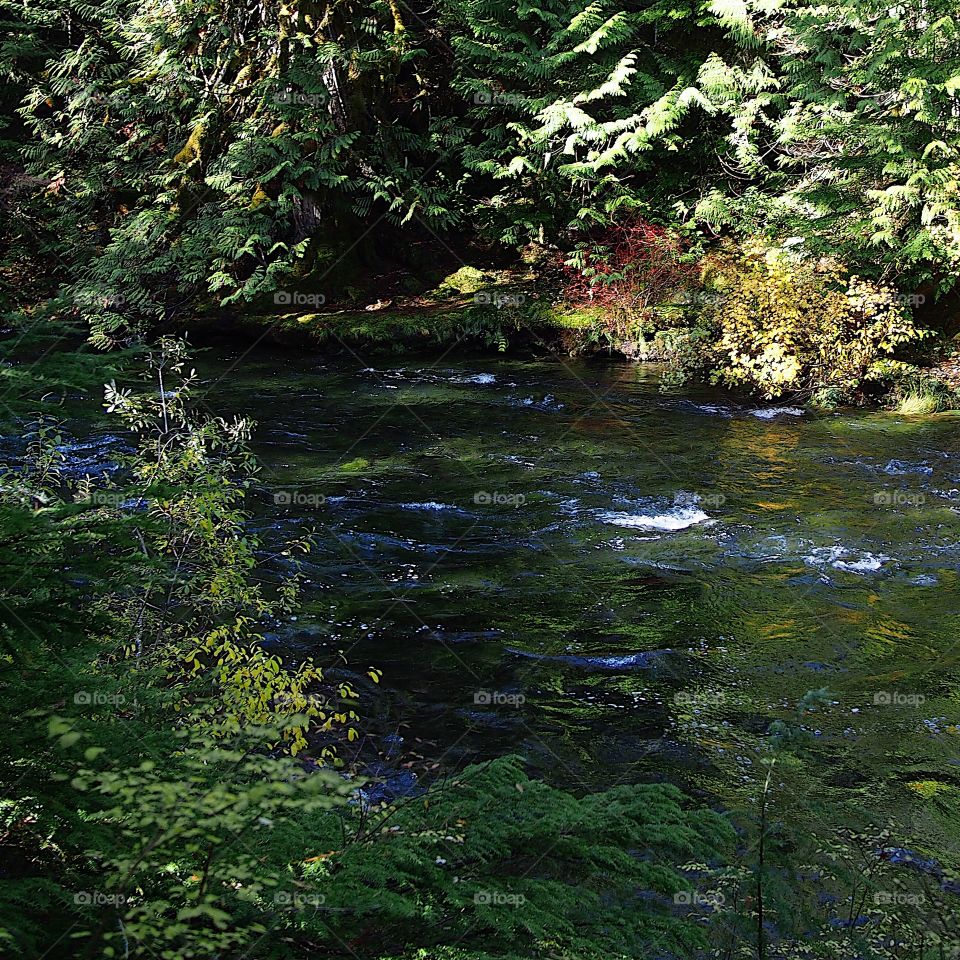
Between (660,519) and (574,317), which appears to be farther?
(574,317)

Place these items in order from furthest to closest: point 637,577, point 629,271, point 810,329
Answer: point 629,271, point 810,329, point 637,577

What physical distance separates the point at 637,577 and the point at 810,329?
678 cm

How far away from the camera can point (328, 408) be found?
39.4ft

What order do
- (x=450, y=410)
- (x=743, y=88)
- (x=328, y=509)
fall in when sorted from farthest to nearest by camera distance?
(x=743, y=88) < (x=450, y=410) < (x=328, y=509)

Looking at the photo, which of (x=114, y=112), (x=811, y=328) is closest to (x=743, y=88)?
(x=811, y=328)

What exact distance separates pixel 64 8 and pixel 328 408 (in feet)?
48.6

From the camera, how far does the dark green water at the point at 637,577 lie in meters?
4.88

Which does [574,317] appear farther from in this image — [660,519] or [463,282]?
[660,519]

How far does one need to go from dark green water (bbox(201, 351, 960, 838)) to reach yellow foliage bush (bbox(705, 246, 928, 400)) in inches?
28.2

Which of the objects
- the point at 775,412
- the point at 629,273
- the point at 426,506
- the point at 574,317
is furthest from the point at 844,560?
the point at 629,273

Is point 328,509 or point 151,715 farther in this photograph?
point 328,509

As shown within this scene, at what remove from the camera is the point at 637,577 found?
6.96m

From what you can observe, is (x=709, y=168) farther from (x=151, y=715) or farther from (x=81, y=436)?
(x=151, y=715)

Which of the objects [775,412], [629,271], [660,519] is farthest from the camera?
[629,271]
